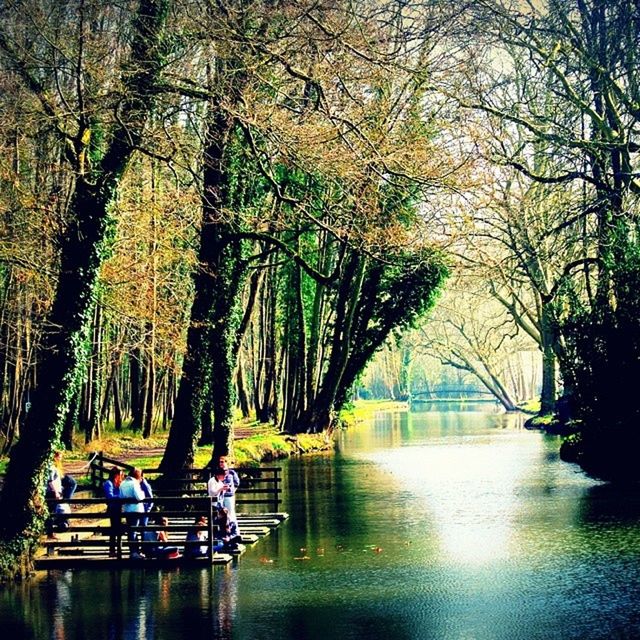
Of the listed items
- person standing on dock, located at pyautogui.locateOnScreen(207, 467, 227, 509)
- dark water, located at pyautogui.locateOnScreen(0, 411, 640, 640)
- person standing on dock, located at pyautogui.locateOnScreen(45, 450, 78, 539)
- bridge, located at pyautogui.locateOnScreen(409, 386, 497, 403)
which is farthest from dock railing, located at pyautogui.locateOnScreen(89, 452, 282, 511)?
bridge, located at pyautogui.locateOnScreen(409, 386, 497, 403)

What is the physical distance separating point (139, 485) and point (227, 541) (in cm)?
170

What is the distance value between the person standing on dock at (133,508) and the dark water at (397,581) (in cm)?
94

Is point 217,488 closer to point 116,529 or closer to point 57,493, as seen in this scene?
point 116,529

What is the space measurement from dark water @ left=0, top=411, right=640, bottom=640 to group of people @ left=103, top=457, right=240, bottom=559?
65 cm

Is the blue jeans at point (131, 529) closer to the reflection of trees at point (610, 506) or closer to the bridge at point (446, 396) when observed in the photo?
the reflection of trees at point (610, 506)

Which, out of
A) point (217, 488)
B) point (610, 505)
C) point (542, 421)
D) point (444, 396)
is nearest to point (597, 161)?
point (610, 505)

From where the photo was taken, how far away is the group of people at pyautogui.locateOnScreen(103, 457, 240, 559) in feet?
55.6

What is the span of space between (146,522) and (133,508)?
0.34 m

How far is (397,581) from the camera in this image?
48.7 ft

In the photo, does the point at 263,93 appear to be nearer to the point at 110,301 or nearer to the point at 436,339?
the point at 110,301

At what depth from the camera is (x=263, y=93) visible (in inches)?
759

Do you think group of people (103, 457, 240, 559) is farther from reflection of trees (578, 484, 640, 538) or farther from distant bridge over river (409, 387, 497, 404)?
distant bridge over river (409, 387, 497, 404)

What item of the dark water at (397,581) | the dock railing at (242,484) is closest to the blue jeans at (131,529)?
the dark water at (397,581)

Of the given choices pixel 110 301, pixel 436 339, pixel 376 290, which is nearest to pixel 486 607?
pixel 110 301
